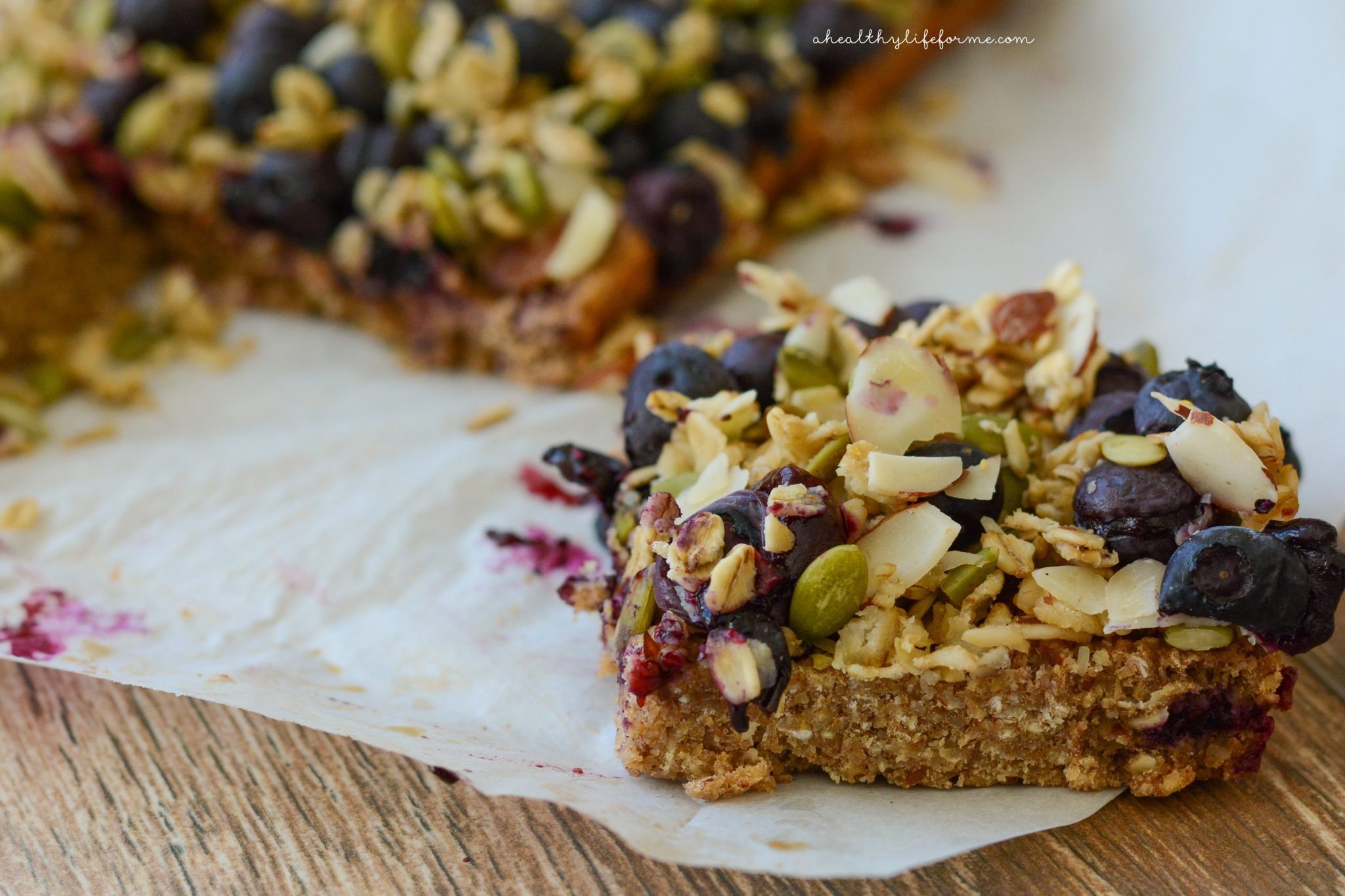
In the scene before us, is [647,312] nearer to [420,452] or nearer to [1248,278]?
[420,452]

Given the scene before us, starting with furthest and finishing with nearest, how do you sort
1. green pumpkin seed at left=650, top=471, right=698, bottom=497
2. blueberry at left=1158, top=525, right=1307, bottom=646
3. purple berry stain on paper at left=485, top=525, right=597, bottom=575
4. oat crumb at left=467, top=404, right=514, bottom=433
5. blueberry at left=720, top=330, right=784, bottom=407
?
oat crumb at left=467, top=404, right=514, bottom=433, purple berry stain on paper at left=485, top=525, right=597, bottom=575, blueberry at left=720, top=330, right=784, bottom=407, green pumpkin seed at left=650, top=471, right=698, bottom=497, blueberry at left=1158, top=525, right=1307, bottom=646

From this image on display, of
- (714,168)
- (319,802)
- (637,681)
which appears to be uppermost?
(714,168)

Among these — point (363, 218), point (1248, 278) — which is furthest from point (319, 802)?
point (1248, 278)

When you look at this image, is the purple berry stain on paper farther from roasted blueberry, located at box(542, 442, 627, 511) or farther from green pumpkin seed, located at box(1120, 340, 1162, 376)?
green pumpkin seed, located at box(1120, 340, 1162, 376)

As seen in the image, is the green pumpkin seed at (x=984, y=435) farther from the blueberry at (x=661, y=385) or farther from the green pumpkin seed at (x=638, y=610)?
the green pumpkin seed at (x=638, y=610)

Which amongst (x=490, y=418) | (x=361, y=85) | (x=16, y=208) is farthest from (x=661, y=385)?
(x=16, y=208)

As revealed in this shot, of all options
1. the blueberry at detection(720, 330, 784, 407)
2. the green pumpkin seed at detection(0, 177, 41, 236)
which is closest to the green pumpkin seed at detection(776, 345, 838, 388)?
the blueberry at detection(720, 330, 784, 407)

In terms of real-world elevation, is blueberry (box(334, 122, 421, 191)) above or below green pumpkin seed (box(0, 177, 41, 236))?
above
